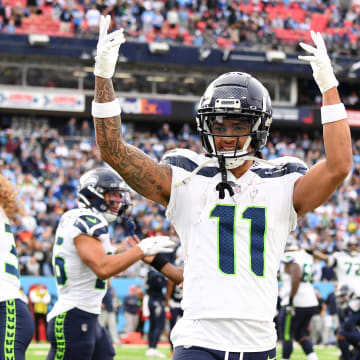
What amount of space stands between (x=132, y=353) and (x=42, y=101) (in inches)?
579

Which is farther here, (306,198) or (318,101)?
(318,101)

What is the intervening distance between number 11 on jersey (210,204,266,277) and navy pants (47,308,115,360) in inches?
86.4

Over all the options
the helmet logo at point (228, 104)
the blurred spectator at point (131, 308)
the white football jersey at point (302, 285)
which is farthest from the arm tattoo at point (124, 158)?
the blurred spectator at point (131, 308)

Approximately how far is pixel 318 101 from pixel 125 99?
7.87 metres

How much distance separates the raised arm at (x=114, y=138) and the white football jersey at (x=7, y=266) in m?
1.54

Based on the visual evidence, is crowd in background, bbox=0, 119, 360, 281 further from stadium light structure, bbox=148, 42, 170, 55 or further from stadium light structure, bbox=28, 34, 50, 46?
stadium light structure, bbox=28, 34, 50, 46

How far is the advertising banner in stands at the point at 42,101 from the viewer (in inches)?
979

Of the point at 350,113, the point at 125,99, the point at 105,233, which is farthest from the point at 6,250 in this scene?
the point at 350,113

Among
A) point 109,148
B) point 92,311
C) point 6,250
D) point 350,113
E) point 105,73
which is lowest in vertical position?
point 92,311

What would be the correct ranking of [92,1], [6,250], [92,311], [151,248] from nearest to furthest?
1. [6,250]
2. [151,248]
3. [92,311]
4. [92,1]

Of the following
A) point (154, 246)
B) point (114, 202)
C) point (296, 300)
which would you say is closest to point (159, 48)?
point (296, 300)

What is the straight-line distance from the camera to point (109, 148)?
10.5 feet

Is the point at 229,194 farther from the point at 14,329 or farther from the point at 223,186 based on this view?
the point at 14,329

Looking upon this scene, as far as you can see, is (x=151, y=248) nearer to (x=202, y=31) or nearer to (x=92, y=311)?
(x=92, y=311)
